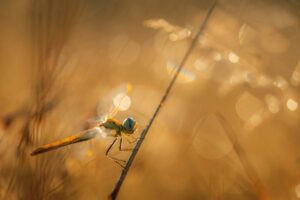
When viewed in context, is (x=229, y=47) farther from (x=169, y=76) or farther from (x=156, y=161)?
(x=156, y=161)

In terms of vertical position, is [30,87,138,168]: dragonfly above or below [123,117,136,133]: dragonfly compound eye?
below

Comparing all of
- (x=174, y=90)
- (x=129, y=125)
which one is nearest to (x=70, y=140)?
(x=129, y=125)

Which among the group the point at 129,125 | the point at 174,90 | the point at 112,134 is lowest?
the point at 112,134

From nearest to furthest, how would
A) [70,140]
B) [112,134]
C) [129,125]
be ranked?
[70,140]
[129,125]
[112,134]

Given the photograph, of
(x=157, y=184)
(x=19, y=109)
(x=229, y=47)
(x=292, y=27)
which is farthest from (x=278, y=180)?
(x=19, y=109)

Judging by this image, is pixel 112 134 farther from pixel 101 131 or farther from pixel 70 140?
pixel 70 140

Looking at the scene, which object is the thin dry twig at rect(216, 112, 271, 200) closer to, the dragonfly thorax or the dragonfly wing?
Result: the dragonfly thorax

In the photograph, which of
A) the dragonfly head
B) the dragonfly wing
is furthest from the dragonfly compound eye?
the dragonfly wing

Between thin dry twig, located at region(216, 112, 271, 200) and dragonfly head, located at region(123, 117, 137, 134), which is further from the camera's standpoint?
thin dry twig, located at region(216, 112, 271, 200)
